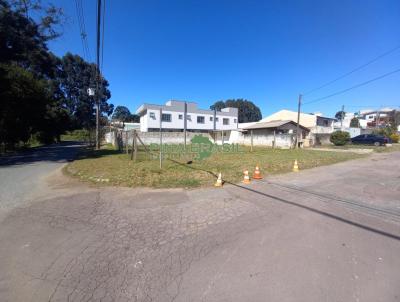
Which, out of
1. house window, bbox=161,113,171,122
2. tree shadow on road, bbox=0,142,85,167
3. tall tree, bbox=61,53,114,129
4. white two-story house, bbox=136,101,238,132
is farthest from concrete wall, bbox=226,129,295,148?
tall tree, bbox=61,53,114,129

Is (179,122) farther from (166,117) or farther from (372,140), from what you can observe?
(372,140)

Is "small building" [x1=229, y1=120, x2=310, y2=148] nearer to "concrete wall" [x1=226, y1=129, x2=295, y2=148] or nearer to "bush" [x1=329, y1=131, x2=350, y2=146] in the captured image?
"concrete wall" [x1=226, y1=129, x2=295, y2=148]

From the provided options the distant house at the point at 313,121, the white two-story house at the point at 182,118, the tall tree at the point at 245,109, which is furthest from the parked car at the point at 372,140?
the tall tree at the point at 245,109

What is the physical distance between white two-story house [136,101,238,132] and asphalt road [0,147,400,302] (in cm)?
3125

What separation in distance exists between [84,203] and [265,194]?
493cm

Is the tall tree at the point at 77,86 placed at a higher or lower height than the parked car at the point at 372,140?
higher

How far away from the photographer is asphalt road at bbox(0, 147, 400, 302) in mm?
2283

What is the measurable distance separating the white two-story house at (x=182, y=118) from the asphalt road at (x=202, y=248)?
1230 inches

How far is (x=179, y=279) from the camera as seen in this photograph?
246 centimetres

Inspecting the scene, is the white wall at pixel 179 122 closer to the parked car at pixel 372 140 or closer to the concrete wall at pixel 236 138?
the concrete wall at pixel 236 138

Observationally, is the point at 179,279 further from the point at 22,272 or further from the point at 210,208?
the point at 210,208

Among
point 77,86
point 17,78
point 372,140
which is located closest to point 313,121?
point 372,140

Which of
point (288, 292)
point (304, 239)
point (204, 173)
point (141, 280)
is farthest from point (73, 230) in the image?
point (204, 173)

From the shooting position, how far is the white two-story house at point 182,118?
35.8m
